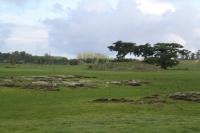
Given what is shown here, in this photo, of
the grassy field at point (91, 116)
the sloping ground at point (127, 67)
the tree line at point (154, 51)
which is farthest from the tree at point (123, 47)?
the grassy field at point (91, 116)

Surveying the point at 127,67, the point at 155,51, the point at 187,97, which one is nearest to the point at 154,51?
the point at 155,51

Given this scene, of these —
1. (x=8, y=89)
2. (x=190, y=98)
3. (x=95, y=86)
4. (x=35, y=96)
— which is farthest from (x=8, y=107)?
(x=95, y=86)

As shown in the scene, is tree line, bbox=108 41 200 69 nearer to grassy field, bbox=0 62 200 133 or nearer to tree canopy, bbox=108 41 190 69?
tree canopy, bbox=108 41 190 69

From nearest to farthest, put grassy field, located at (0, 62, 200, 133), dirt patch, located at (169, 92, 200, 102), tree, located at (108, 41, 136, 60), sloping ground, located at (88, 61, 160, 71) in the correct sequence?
1. grassy field, located at (0, 62, 200, 133)
2. dirt patch, located at (169, 92, 200, 102)
3. sloping ground, located at (88, 61, 160, 71)
4. tree, located at (108, 41, 136, 60)

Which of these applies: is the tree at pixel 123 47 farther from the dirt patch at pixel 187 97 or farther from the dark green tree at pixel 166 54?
the dirt patch at pixel 187 97

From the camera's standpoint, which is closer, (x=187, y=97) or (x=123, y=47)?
(x=187, y=97)

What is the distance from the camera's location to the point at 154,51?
Answer: 153 meters

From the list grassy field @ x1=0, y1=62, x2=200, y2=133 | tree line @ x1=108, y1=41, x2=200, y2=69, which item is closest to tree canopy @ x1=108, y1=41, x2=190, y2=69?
tree line @ x1=108, y1=41, x2=200, y2=69

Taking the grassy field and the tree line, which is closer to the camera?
the grassy field

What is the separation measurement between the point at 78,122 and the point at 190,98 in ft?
53.4

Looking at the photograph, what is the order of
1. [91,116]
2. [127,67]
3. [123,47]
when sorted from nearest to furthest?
[91,116] < [127,67] < [123,47]

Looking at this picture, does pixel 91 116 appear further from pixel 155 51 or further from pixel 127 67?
pixel 155 51

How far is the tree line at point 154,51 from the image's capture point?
144125 millimetres

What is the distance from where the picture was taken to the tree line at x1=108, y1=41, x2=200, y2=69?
144125 mm
